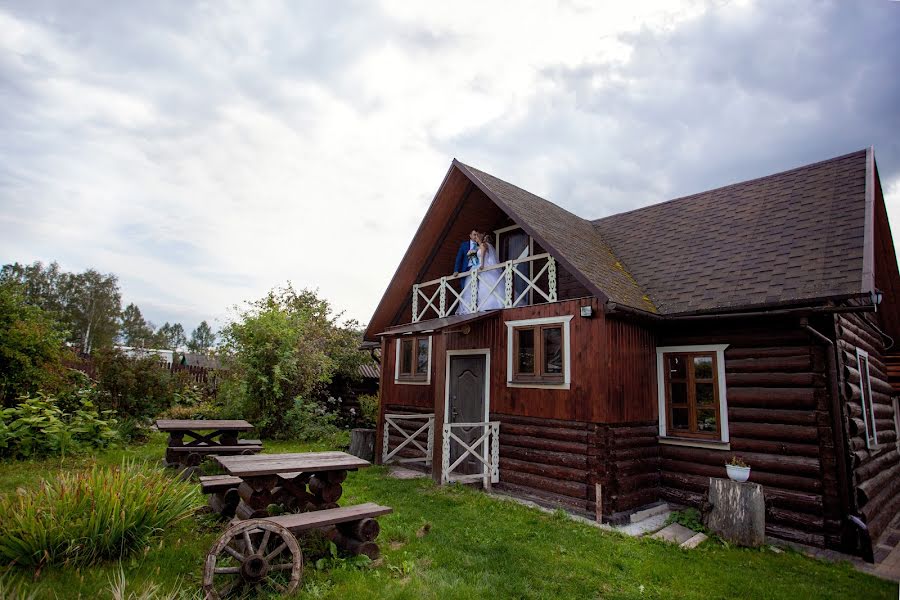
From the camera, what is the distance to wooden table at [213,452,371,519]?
481 cm

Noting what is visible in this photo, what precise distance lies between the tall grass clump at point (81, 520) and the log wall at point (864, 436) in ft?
28.8

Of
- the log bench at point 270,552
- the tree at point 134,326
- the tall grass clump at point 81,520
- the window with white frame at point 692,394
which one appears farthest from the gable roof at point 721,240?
the tree at point 134,326

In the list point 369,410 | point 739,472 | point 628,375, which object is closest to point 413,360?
point 628,375

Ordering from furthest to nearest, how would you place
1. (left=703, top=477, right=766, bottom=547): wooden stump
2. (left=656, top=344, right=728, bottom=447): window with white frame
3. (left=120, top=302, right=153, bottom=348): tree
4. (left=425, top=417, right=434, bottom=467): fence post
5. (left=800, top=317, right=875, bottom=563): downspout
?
(left=120, top=302, right=153, bottom=348): tree → (left=425, top=417, right=434, bottom=467): fence post → (left=656, top=344, right=728, bottom=447): window with white frame → (left=703, top=477, right=766, bottom=547): wooden stump → (left=800, top=317, right=875, bottom=563): downspout

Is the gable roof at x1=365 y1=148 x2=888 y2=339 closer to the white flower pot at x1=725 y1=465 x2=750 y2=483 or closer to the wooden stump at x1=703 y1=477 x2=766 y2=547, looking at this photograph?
the white flower pot at x1=725 y1=465 x2=750 y2=483

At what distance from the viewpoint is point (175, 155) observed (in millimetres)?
8945

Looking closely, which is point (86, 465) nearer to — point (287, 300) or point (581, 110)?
point (581, 110)

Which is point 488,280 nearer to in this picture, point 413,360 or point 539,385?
point 539,385

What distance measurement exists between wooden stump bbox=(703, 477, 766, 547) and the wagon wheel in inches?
225

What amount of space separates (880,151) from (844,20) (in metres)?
4.70

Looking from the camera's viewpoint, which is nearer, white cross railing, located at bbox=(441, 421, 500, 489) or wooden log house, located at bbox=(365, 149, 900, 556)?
wooden log house, located at bbox=(365, 149, 900, 556)

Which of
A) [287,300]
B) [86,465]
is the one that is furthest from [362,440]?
[287,300]

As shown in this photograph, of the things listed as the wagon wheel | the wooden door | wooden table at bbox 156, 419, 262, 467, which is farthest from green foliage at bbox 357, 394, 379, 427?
the wagon wheel

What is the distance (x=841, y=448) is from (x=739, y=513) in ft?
5.64
